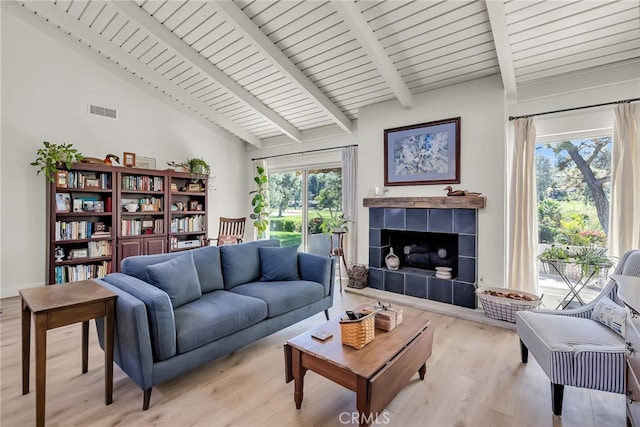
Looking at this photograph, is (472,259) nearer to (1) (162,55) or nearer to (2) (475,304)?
(2) (475,304)

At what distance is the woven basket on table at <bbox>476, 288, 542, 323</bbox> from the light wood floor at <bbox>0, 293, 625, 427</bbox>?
553mm

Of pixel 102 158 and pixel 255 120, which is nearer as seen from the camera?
pixel 102 158

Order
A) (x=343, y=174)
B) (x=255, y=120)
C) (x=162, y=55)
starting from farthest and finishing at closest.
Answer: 1. (x=255, y=120)
2. (x=343, y=174)
3. (x=162, y=55)

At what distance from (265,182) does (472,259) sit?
4.02 meters

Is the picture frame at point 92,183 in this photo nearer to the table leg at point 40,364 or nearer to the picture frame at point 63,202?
Result: the picture frame at point 63,202

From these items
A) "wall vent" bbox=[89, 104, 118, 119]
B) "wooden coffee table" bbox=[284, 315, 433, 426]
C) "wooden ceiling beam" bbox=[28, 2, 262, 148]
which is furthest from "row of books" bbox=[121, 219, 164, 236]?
"wooden coffee table" bbox=[284, 315, 433, 426]

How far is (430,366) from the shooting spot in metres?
2.27

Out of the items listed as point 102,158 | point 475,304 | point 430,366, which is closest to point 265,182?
point 102,158

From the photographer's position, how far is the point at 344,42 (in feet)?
10.6

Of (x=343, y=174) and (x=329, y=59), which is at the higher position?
(x=329, y=59)

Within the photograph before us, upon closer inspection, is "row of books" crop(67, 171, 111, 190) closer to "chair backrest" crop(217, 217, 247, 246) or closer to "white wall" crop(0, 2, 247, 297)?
"white wall" crop(0, 2, 247, 297)

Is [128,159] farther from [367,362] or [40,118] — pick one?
[367,362]

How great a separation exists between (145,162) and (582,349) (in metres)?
5.54

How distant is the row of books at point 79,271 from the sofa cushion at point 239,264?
2534mm
